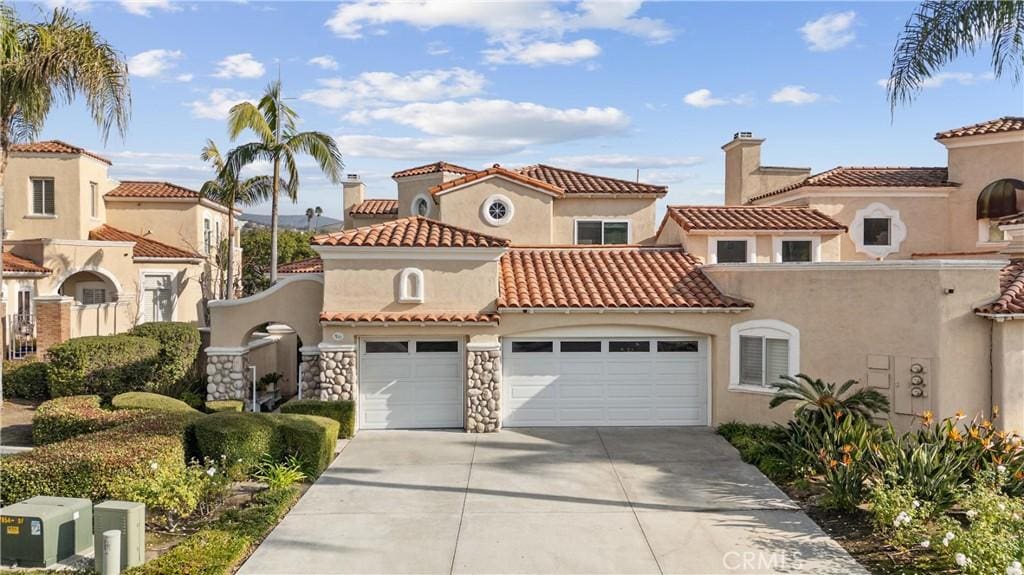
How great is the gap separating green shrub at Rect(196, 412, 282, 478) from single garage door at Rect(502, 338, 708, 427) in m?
6.18

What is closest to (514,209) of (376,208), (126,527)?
(376,208)

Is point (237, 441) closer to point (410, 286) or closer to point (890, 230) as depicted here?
point (410, 286)

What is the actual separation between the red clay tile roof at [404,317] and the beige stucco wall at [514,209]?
726cm

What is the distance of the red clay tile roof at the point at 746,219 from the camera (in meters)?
20.5

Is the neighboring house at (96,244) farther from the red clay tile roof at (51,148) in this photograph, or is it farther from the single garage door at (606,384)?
the single garage door at (606,384)

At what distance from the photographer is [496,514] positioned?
11.5 m

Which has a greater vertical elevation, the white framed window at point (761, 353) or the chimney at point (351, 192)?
the chimney at point (351, 192)

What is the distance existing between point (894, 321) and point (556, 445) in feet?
25.7

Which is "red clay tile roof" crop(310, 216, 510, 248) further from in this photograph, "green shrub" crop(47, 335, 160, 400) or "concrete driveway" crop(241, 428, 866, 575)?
"green shrub" crop(47, 335, 160, 400)

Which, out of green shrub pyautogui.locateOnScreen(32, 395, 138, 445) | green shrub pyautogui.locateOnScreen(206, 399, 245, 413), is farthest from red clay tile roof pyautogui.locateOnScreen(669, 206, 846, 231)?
green shrub pyautogui.locateOnScreen(32, 395, 138, 445)

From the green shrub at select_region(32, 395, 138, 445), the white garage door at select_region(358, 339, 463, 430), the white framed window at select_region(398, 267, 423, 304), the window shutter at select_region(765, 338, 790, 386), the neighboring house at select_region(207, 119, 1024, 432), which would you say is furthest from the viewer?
the white garage door at select_region(358, 339, 463, 430)

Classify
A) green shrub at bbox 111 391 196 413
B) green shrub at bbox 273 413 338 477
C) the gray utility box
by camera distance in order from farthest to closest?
green shrub at bbox 111 391 196 413 → green shrub at bbox 273 413 338 477 → the gray utility box

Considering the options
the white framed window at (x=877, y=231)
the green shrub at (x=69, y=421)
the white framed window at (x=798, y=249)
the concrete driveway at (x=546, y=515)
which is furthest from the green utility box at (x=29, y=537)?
the white framed window at (x=877, y=231)

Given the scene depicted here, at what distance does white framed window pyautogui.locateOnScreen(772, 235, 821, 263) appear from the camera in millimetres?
21375
